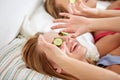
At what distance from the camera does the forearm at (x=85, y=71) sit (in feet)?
3.36

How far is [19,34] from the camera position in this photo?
5.23 ft

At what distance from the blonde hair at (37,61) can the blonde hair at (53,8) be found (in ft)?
1.41

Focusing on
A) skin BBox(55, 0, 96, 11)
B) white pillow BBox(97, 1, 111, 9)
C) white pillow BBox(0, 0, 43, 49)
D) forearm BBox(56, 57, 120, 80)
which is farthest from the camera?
white pillow BBox(97, 1, 111, 9)

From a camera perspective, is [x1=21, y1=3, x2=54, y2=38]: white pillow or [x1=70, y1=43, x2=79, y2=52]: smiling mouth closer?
[x1=70, y1=43, x2=79, y2=52]: smiling mouth

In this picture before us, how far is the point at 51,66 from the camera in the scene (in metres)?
1.24

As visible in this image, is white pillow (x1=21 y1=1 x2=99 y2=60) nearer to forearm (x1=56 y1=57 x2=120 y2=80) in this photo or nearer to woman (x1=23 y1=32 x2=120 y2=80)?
woman (x1=23 y1=32 x2=120 y2=80)

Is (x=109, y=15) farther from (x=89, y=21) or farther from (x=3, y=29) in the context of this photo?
(x=3, y=29)

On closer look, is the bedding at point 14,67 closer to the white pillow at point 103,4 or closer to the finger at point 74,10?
the finger at point 74,10

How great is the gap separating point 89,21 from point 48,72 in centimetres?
30

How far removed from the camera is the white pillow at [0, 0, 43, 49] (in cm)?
148

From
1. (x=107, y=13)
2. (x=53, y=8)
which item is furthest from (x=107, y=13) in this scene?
(x=53, y=8)

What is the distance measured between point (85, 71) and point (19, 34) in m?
0.67

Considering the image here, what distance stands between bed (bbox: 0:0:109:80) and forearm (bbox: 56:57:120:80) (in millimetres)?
197

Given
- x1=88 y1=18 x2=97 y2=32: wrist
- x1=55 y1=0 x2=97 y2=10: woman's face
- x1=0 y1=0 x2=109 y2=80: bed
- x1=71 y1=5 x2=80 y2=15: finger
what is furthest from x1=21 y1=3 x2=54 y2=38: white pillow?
x1=88 y1=18 x2=97 y2=32: wrist
